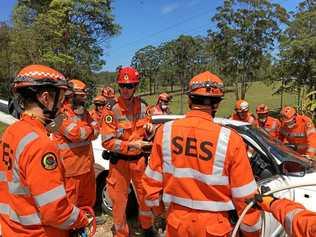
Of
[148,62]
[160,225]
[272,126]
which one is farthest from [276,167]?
[148,62]

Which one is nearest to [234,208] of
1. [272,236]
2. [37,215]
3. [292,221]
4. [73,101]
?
[292,221]

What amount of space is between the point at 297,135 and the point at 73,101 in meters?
4.21

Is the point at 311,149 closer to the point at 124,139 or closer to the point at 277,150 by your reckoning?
the point at 277,150

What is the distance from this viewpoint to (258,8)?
2998cm

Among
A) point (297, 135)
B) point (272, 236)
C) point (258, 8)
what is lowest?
point (272, 236)

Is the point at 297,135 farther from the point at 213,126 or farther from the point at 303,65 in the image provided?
the point at 303,65

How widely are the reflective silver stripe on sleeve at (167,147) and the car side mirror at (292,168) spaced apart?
1914 mm

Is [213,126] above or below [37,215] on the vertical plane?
above

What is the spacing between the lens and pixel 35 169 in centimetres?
244

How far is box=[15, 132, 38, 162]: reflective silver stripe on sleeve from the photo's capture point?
2480 millimetres

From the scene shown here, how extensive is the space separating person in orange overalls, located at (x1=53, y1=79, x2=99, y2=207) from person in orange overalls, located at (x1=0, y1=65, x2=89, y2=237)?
7.60 ft

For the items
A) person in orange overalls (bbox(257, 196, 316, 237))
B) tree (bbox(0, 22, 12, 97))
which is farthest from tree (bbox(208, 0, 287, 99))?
person in orange overalls (bbox(257, 196, 316, 237))

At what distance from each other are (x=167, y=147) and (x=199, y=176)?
1.08ft

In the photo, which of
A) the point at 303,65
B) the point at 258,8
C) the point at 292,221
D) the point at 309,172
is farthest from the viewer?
the point at 258,8
